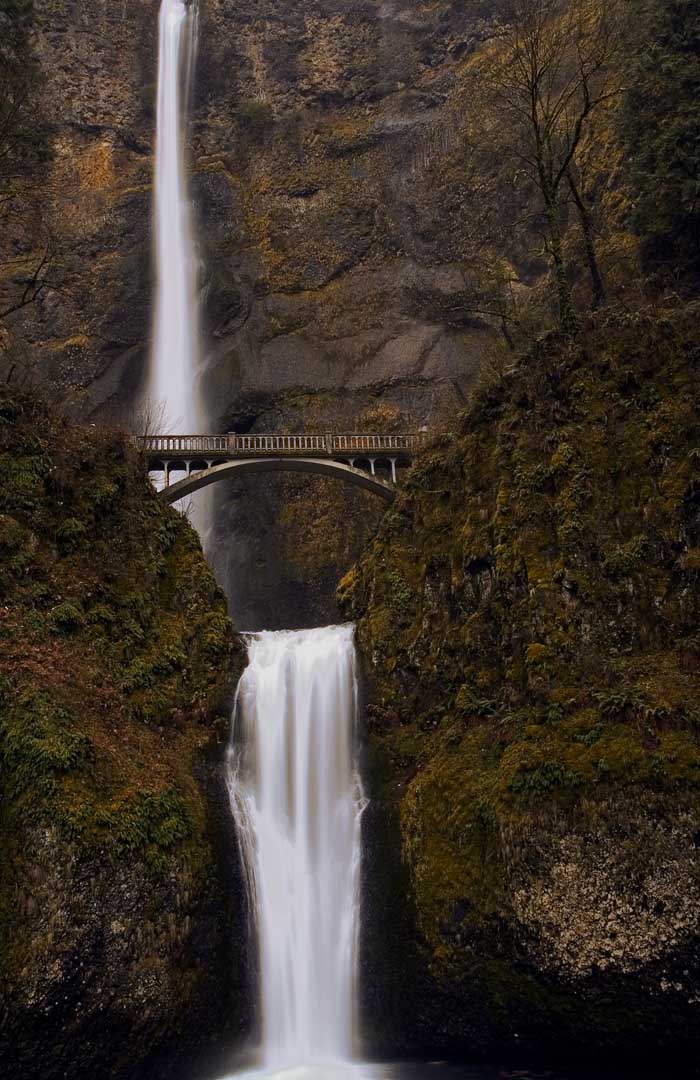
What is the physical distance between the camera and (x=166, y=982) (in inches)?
543

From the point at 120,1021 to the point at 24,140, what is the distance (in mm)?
21115

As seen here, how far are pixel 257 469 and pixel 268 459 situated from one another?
688 mm

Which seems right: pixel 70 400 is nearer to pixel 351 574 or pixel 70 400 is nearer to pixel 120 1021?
pixel 351 574

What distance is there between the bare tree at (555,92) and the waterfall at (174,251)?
52.2 feet

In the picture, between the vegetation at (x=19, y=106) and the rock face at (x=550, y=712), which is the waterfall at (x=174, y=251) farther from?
the rock face at (x=550, y=712)

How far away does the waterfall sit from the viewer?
3741 centimetres

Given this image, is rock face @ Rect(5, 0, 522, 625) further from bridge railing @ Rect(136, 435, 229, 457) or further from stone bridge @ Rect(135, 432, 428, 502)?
bridge railing @ Rect(136, 435, 229, 457)

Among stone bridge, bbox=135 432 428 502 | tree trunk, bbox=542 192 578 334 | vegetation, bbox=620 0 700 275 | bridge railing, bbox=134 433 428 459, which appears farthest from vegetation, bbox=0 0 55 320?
vegetation, bbox=620 0 700 275

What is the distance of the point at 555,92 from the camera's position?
36.2 m

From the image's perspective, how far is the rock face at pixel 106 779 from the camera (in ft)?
42.0

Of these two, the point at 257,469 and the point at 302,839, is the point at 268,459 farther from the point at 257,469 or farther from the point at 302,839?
the point at 302,839

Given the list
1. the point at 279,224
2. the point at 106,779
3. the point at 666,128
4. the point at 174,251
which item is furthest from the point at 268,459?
the point at 279,224

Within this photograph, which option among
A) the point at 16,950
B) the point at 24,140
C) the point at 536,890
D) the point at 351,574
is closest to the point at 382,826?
the point at 536,890

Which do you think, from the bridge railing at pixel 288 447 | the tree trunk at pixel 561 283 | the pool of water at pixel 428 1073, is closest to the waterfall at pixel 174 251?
the bridge railing at pixel 288 447
